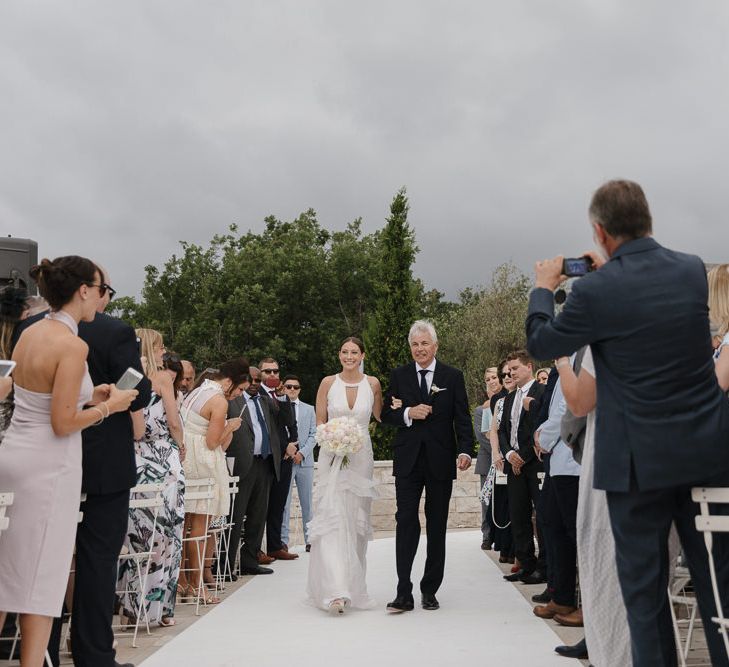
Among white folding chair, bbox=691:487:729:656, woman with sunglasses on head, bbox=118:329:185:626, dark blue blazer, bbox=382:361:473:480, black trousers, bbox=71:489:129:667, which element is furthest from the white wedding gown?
white folding chair, bbox=691:487:729:656

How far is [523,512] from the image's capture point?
344 inches

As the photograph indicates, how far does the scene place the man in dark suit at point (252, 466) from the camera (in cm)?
944

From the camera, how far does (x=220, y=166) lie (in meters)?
34.3

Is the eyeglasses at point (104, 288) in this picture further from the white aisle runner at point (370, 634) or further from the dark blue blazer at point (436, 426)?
the dark blue blazer at point (436, 426)

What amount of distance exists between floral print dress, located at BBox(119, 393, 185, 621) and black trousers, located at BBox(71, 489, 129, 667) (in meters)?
1.59

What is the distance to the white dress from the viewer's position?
3.84 metres

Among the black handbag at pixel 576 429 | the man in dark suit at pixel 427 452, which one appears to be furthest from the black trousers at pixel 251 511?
the black handbag at pixel 576 429

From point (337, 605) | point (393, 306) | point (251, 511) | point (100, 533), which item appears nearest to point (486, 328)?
point (393, 306)

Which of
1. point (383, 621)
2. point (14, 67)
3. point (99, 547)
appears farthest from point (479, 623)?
point (14, 67)

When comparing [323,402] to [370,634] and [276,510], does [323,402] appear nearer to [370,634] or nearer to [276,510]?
[370,634]

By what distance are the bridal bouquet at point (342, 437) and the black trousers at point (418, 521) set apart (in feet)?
1.52

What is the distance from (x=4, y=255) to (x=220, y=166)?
88.2ft

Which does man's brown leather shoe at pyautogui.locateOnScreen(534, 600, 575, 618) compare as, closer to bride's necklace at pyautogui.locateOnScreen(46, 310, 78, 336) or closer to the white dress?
the white dress

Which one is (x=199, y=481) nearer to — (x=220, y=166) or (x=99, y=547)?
(x=99, y=547)
